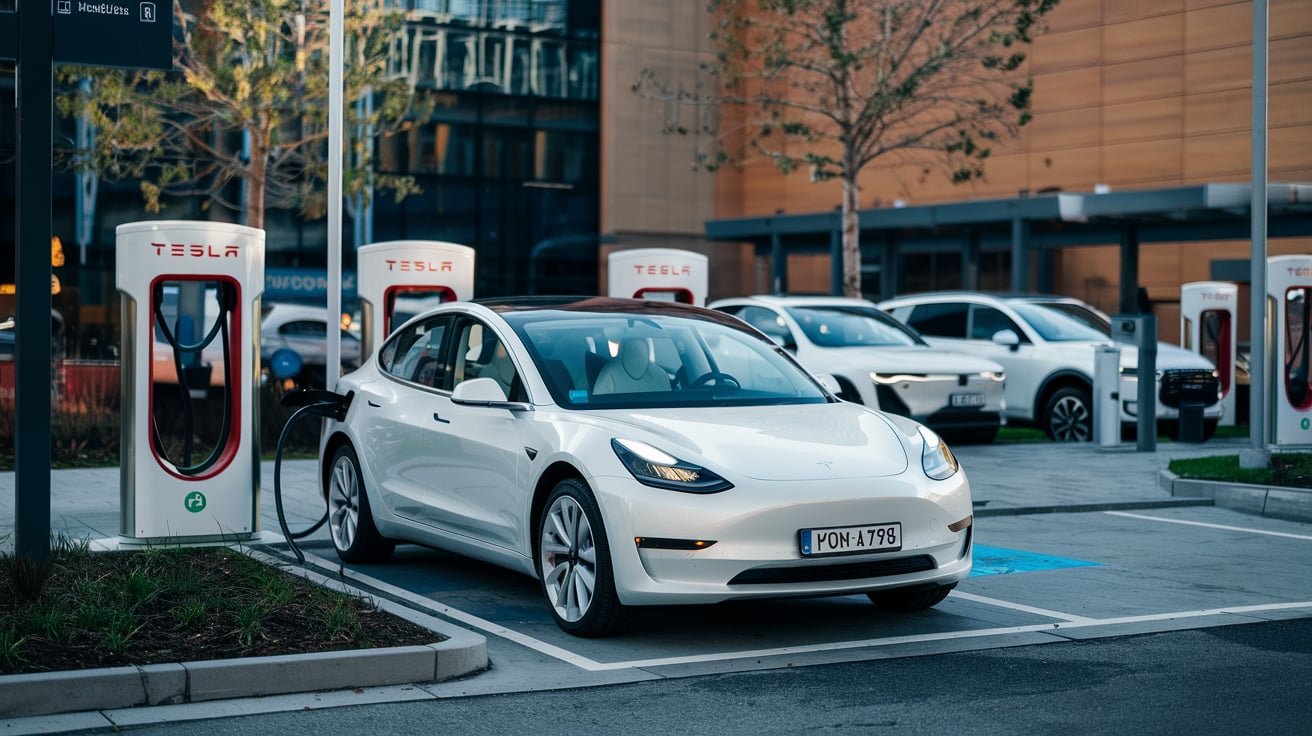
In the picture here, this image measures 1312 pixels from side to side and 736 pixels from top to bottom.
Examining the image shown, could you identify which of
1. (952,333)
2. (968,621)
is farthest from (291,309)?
(968,621)

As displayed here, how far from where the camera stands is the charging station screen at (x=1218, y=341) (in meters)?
19.7

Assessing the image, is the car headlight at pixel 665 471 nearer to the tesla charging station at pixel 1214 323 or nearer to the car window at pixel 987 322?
the car window at pixel 987 322

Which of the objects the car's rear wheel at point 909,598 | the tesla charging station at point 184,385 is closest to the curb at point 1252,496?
the car's rear wheel at point 909,598

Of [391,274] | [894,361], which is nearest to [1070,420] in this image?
[894,361]

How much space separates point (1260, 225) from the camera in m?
13.4

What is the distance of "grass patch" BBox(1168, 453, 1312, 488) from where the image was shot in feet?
42.1

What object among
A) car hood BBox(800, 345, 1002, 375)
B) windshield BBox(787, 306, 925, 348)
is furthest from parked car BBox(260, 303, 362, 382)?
car hood BBox(800, 345, 1002, 375)

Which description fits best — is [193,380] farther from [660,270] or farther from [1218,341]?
[1218,341]

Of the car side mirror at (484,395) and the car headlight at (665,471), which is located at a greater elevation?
the car side mirror at (484,395)

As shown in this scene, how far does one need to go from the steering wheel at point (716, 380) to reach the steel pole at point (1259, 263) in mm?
6937

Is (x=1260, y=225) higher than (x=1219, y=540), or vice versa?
(x=1260, y=225)

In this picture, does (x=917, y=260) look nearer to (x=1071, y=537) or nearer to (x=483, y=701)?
(x=1071, y=537)

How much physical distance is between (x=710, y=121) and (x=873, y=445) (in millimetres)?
36960

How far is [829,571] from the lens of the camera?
688 cm
